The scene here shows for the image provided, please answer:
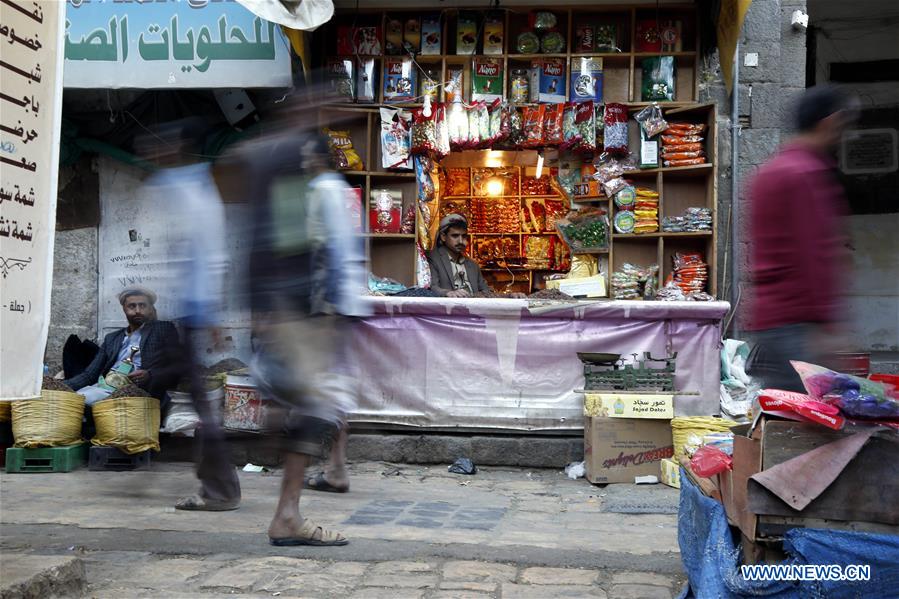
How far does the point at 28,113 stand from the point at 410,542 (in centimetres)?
256

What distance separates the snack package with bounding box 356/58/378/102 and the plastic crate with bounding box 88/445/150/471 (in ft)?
11.8

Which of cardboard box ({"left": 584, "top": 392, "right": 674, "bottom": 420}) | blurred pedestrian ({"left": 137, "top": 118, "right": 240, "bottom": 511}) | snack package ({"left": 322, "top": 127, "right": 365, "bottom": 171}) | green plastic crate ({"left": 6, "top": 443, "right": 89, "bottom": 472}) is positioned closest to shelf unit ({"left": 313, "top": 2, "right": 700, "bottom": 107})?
snack package ({"left": 322, "top": 127, "right": 365, "bottom": 171})

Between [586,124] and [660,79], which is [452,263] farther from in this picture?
[660,79]

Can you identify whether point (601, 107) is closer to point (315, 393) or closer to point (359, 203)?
point (359, 203)

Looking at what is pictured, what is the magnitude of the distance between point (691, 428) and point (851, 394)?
3.35m

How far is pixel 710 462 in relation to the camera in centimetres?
339

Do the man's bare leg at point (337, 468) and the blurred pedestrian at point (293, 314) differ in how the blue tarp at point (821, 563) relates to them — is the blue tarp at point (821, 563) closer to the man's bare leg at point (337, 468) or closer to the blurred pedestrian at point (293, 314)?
the blurred pedestrian at point (293, 314)

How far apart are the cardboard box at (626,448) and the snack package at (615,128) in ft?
8.88

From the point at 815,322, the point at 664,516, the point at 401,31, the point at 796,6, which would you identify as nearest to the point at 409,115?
the point at 401,31

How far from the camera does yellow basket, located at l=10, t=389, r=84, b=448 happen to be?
6727 mm

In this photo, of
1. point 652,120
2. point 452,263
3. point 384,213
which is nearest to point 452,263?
point 452,263

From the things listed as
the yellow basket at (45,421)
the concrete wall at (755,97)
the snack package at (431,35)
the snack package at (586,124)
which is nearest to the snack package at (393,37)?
the snack package at (431,35)

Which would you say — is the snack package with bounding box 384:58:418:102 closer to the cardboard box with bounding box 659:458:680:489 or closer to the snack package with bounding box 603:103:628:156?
the snack package with bounding box 603:103:628:156

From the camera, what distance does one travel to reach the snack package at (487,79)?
27.0 feet
